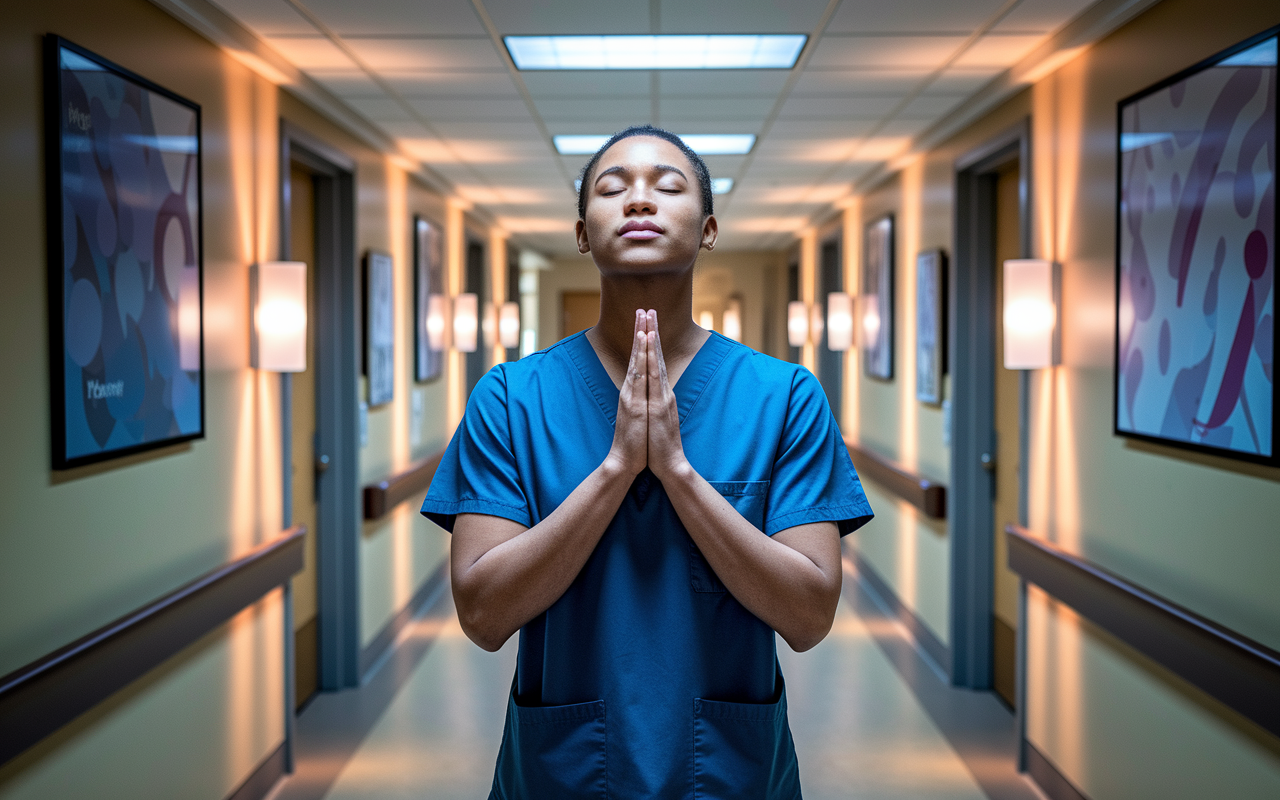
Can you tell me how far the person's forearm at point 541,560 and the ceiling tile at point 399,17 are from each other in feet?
7.75

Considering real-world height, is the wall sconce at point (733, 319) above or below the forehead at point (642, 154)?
above

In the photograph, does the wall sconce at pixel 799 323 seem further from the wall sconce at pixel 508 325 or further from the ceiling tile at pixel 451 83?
the ceiling tile at pixel 451 83

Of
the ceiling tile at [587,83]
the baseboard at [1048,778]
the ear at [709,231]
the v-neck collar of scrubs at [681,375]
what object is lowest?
the baseboard at [1048,778]

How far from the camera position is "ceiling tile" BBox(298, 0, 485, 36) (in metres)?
3.01

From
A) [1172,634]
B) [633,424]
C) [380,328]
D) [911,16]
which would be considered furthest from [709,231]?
[380,328]

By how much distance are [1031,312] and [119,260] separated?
116 inches

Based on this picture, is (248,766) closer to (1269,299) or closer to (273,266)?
(273,266)

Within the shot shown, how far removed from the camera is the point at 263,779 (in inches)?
141

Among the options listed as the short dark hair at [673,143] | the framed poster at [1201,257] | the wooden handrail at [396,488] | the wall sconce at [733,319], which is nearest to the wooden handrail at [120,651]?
the wooden handrail at [396,488]

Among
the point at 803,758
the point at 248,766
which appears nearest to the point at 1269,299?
the point at 803,758

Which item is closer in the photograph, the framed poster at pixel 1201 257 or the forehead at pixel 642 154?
the forehead at pixel 642 154

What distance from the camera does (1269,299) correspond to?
225cm

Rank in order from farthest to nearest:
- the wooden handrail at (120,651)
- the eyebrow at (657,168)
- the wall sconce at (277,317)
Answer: the wall sconce at (277,317) → the wooden handrail at (120,651) → the eyebrow at (657,168)

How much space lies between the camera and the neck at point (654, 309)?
121 centimetres
